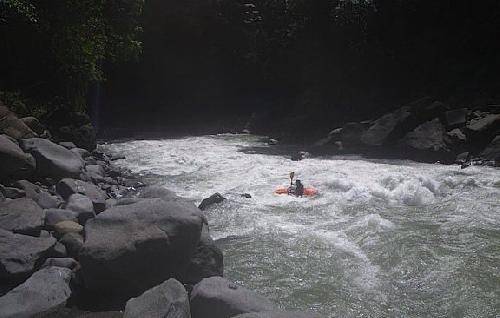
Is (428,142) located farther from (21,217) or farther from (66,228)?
(21,217)

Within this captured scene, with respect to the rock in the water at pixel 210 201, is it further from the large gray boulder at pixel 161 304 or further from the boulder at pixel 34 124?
the large gray boulder at pixel 161 304

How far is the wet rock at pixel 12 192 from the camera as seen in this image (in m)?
6.09

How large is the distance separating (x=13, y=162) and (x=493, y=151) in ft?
37.4

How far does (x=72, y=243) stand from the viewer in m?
5.13

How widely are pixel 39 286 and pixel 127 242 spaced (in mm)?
897

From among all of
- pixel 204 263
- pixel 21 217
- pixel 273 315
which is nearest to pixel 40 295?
pixel 21 217

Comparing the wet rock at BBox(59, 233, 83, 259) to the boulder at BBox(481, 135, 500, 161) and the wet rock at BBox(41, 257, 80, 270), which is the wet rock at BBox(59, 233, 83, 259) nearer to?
the wet rock at BBox(41, 257, 80, 270)

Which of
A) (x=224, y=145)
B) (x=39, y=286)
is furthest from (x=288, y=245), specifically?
(x=224, y=145)

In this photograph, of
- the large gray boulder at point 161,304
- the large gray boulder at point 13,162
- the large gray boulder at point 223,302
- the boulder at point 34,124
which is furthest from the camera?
the boulder at point 34,124

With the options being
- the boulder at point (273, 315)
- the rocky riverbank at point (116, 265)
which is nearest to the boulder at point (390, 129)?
the rocky riverbank at point (116, 265)

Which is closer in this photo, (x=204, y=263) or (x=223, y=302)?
(x=223, y=302)

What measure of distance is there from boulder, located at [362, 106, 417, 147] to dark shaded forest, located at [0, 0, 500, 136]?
94.3 inches

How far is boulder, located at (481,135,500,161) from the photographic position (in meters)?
12.1

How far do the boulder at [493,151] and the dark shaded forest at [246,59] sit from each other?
315 cm
